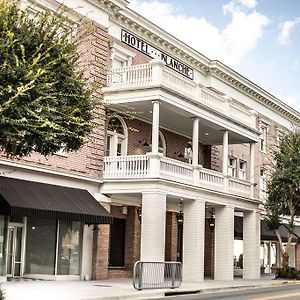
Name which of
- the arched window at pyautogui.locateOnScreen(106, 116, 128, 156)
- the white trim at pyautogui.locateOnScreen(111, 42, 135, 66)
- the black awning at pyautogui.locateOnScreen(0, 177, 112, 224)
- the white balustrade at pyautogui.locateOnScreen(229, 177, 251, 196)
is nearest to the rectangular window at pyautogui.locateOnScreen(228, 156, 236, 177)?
the white balustrade at pyautogui.locateOnScreen(229, 177, 251, 196)

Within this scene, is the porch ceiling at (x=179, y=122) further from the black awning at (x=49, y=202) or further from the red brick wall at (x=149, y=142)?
the black awning at (x=49, y=202)

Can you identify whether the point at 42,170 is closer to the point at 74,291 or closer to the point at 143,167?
the point at 143,167

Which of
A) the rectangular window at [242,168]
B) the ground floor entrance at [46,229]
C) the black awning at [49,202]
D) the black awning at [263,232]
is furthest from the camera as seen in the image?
the rectangular window at [242,168]

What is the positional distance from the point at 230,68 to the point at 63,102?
2344cm

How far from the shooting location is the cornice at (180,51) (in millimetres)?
29047

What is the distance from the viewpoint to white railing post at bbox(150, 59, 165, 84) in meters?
26.6

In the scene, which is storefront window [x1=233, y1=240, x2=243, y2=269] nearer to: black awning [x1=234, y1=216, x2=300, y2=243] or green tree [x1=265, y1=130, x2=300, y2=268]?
black awning [x1=234, y1=216, x2=300, y2=243]

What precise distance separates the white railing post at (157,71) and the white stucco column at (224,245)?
838 centimetres

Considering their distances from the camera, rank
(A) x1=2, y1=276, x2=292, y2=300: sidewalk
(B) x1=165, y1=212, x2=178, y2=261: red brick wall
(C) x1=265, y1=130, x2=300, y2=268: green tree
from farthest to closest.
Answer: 1. (C) x1=265, y1=130, x2=300, y2=268: green tree
2. (B) x1=165, y1=212, x2=178, y2=261: red brick wall
3. (A) x1=2, y1=276, x2=292, y2=300: sidewalk

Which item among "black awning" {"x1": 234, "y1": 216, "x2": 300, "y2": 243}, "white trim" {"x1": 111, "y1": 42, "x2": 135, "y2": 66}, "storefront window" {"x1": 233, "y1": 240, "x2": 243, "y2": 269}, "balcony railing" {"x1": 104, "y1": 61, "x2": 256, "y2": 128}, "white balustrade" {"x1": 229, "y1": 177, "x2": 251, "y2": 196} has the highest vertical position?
"white trim" {"x1": 111, "y1": 42, "x2": 135, "y2": 66}

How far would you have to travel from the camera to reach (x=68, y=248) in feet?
85.2

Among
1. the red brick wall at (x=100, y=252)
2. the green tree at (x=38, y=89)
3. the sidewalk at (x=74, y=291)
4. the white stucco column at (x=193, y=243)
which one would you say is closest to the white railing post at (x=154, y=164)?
the red brick wall at (x=100, y=252)

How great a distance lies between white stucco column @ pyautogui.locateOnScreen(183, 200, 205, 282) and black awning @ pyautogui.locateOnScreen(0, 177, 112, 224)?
4682 millimetres

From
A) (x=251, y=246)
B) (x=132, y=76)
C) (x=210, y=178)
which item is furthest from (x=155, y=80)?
(x=251, y=246)
